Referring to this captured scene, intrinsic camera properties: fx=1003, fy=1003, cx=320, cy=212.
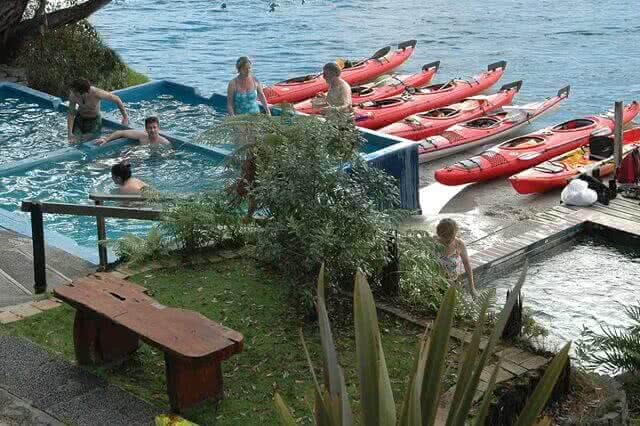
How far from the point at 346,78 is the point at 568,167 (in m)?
6.64

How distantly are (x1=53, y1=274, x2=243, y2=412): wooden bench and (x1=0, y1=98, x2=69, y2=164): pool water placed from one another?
270 inches

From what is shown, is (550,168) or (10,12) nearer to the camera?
(550,168)

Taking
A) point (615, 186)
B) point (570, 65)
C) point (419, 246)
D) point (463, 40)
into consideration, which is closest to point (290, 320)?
point (419, 246)

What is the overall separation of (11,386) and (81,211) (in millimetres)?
1949

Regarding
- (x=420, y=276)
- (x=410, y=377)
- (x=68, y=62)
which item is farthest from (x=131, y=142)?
(x=410, y=377)

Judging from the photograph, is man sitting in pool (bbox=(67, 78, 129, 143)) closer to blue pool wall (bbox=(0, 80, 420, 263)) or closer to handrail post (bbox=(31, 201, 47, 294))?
blue pool wall (bbox=(0, 80, 420, 263))

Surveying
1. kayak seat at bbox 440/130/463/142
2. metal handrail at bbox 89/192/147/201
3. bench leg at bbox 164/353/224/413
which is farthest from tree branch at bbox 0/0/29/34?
bench leg at bbox 164/353/224/413

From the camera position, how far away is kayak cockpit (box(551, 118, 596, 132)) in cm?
1471

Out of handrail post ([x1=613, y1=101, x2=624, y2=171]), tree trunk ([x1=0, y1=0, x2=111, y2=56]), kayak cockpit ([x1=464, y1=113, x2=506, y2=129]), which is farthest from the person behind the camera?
tree trunk ([x1=0, y1=0, x2=111, y2=56])

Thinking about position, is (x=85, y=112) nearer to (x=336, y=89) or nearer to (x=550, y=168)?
(x=336, y=89)

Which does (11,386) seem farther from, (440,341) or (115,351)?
(440,341)

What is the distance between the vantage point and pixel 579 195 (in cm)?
1149

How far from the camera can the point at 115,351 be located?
6.31m

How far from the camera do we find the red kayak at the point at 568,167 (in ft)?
42.1
